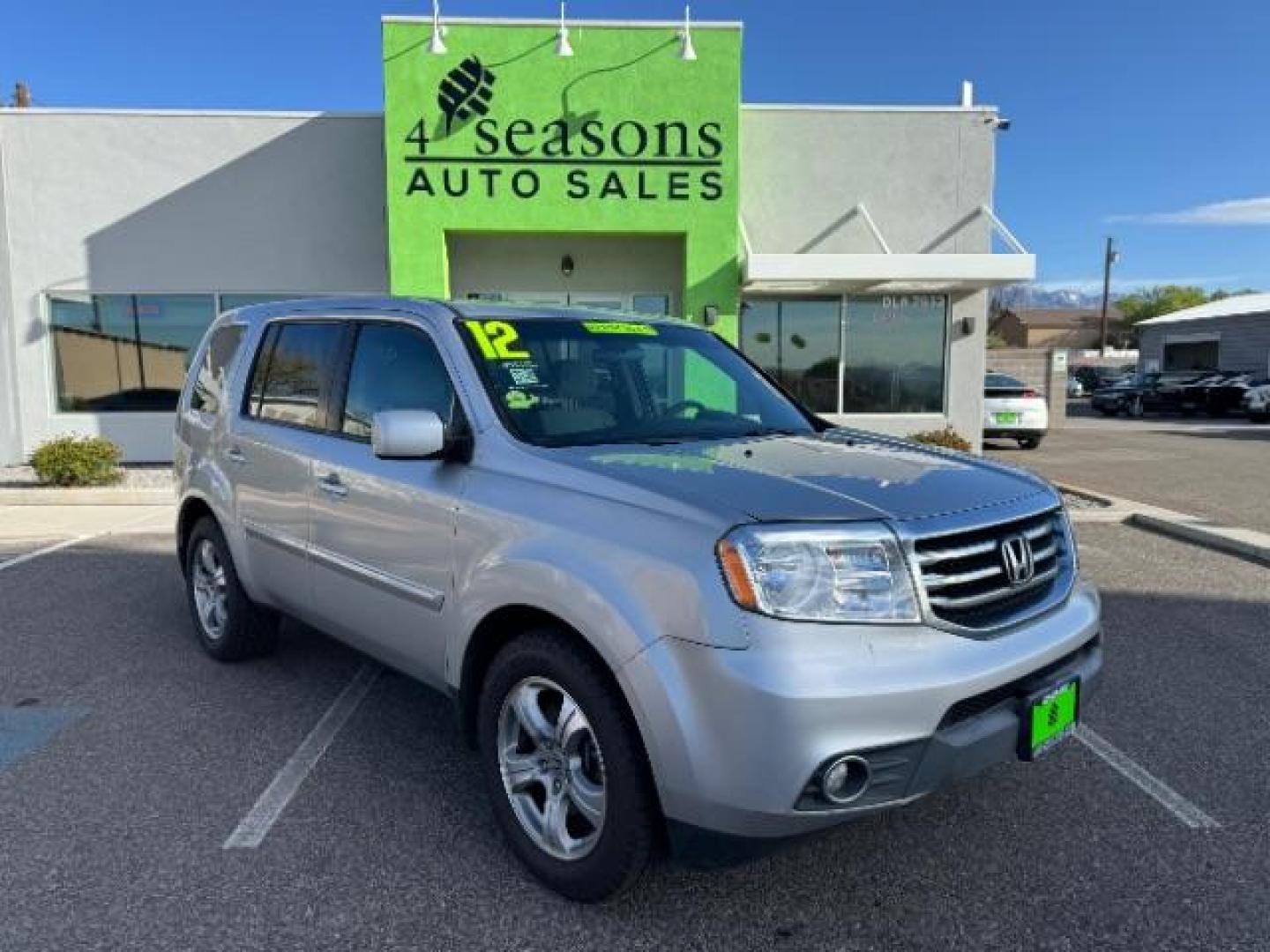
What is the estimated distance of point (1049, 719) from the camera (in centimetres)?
266

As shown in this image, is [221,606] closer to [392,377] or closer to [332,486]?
[332,486]

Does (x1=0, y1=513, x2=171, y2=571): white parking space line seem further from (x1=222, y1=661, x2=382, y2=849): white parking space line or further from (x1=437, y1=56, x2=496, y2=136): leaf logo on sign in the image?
(x1=437, y1=56, x2=496, y2=136): leaf logo on sign

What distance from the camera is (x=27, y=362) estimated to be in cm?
1327

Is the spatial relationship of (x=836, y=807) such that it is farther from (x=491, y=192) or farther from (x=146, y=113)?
(x=146, y=113)

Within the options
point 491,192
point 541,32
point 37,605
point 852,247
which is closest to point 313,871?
point 37,605

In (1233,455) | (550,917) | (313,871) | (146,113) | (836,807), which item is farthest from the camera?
(1233,455)

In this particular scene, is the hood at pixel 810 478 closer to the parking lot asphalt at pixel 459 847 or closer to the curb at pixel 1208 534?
the parking lot asphalt at pixel 459 847

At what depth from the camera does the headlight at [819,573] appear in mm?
2279

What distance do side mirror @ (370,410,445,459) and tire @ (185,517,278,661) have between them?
6.99ft

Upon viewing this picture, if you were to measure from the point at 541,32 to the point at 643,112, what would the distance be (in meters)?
1.70

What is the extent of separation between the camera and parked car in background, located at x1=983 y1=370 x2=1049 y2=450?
1780 cm

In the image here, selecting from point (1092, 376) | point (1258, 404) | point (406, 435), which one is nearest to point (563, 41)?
point (406, 435)

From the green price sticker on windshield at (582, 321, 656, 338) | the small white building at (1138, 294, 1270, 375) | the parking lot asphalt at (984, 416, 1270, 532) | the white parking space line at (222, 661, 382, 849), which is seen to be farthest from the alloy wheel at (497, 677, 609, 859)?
the small white building at (1138, 294, 1270, 375)

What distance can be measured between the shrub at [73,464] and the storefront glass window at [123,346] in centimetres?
237
